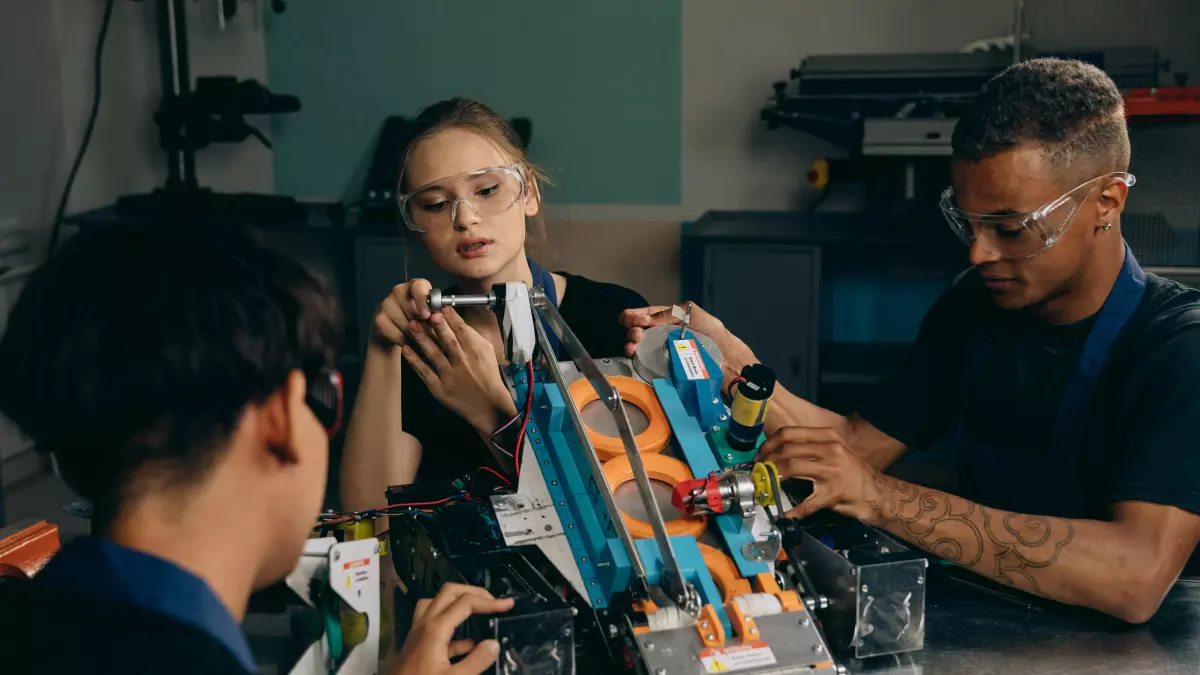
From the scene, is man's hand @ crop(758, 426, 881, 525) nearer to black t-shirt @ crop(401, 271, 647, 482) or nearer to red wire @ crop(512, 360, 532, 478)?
red wire @ crop(512, 360, 532, 478)

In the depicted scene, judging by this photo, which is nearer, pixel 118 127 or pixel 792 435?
pixel 792 435

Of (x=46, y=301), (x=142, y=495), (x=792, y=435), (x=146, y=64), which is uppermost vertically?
(x=146, y=64)

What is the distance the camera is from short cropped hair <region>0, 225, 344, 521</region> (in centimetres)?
95

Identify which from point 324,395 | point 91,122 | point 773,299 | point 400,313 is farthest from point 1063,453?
point 91,122

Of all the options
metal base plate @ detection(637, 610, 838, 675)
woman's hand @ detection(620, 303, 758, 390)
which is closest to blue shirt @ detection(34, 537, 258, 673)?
metal base plate @ detection(637, 610, 838, 675)

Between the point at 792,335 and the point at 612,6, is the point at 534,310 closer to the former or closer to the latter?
the point at 792,335

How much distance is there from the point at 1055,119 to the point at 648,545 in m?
0.95

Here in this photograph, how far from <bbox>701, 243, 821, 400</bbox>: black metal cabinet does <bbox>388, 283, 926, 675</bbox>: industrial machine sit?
6.47 ft

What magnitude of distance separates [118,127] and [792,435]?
354cm

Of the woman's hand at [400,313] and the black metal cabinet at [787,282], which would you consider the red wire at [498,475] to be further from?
the black metal cabinet at [787,282]

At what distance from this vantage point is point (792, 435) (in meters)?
1.51

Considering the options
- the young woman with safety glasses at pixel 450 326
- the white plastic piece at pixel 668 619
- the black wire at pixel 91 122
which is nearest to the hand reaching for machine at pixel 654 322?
the young woman with safety glasses at pixel 450 326

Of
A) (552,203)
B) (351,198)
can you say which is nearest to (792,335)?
(552,203)

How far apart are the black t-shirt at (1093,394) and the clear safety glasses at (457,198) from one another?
79 cm
